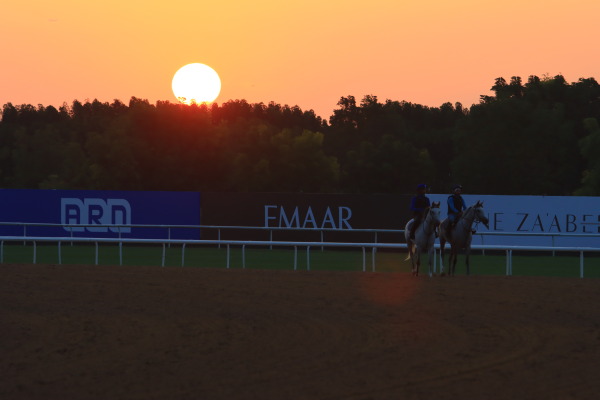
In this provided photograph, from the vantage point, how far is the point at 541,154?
64.2 metres

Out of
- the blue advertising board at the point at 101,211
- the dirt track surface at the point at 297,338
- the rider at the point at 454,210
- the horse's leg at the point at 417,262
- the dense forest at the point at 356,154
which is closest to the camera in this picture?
the dirt track surface at the point at 297,338

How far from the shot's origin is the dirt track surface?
26.1 ft

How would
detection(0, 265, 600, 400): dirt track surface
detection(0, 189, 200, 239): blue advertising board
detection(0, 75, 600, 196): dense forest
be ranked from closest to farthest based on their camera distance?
detection(0, 265, 600, 400): dirt track surface, detection(0, 189, 200, 239): blue advertising board, detection(0, 75, 600, 196): dense forest

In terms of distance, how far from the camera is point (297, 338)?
10.5 metres

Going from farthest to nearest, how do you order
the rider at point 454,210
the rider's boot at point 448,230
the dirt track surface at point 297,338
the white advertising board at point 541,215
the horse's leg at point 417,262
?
the white advertising board at point 541,215
the rider's boot at point 448,230
the rider at point 454,210
the horse's leg at point 417,262
the dirt track surface at point 297,338

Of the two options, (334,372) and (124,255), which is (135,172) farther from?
(334,372)

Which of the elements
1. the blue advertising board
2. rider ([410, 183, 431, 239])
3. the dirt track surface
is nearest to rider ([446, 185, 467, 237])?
rider ([410, 183, 431, 239])

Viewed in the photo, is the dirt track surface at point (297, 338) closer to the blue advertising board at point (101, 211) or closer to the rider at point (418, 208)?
the rider at point (418, 208)

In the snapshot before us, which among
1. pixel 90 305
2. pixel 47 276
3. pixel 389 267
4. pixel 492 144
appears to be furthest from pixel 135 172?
pixel 90 305

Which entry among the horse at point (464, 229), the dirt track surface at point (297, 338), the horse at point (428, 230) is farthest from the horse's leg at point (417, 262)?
the dirt track surface at point (297, 338)

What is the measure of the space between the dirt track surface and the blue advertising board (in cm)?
1182

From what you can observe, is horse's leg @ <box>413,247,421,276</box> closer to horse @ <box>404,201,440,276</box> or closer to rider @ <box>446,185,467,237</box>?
horse @ <box>404,201,440,276</box>

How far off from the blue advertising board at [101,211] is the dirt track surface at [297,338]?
11820 mm

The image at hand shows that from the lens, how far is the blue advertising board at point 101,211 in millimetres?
29156
